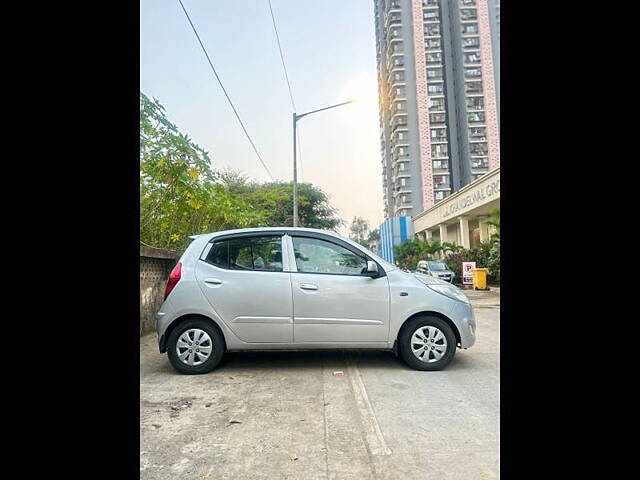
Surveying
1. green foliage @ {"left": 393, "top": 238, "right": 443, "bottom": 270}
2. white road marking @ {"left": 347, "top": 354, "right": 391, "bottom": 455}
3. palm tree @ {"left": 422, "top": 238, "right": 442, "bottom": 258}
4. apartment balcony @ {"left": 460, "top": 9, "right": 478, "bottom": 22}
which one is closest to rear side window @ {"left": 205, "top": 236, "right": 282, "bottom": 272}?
white road marking @ {"left": 347, "top": 354, "right": 391, "bottom": 455}

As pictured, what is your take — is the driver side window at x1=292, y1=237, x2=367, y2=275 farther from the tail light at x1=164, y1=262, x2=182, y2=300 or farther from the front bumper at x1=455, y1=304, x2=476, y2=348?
the tail light at x1=164, y1=262, x2=182, y2=300

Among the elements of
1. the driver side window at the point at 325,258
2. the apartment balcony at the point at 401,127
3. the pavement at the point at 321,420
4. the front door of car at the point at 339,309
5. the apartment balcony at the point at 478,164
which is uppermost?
the apartment balcony at the point at 401,127

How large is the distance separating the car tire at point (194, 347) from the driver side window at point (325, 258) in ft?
3.85

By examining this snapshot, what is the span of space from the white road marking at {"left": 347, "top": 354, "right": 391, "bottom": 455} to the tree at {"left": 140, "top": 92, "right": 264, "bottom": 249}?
401cm

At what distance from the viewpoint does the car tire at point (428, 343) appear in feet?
13.1

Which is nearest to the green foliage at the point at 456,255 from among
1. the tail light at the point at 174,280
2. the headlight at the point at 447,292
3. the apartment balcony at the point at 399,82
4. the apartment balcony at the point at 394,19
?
the headlight at the point at 447,292

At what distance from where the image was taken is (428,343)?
402 cm

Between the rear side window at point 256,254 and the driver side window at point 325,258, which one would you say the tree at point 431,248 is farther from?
the rear side window at point 256,254

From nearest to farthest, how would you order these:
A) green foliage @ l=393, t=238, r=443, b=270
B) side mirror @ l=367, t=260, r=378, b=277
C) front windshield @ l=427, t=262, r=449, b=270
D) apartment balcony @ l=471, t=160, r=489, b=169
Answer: side mirror @ l=367, t=260, r=378, b=277 → front windshield @ l=427, t=262, r=449, b=270 → green foliage @ l=393, t=238, r=443, b=270 → apartment balcony @ l=471, t=160, r=489, b=169

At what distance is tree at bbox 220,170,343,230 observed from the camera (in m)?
16.6
